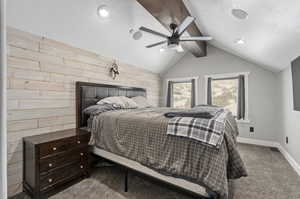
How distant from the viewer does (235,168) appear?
4.76 feet

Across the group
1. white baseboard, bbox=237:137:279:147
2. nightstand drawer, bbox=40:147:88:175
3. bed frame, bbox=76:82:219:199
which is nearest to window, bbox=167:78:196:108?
bed frame, bbox=76:82:219:199

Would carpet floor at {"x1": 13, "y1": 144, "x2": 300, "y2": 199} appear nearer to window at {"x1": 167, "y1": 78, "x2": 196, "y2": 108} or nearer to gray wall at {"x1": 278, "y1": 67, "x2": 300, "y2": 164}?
gray wall at {"x1": 278, "y1": 67, "x2": 300, "y2": 164}

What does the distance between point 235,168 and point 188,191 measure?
1.70 feet

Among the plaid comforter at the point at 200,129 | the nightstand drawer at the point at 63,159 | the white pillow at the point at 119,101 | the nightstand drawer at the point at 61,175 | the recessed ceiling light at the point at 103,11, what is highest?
the recessed ceiling light at the point at 103,11

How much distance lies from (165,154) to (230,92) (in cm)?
366

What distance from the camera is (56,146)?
1.91 m

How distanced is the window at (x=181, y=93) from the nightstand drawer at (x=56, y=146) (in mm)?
3834

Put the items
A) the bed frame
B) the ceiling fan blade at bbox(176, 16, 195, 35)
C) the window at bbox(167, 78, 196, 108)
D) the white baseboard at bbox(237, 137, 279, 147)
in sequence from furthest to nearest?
the window at bbox(167, 78, 196, 108) → the white baseboard at bbox(237, 137, 279, 147) → the ceiling fan blade at bbox(176, 16, 195, 35) → the bed frame

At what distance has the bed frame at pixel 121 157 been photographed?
1426 mm

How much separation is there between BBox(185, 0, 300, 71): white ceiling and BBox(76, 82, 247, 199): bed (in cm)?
138

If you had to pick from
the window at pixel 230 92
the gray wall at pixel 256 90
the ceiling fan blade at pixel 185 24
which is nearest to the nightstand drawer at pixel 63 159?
the ceiling fan blade at pixel 185 24

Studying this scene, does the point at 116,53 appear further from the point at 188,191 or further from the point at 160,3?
the point at 188,191

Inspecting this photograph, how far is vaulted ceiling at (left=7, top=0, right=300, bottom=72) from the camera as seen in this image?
178cm

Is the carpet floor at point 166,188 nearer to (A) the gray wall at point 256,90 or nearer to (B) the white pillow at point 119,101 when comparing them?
(B) the white pillow at point 119,101
